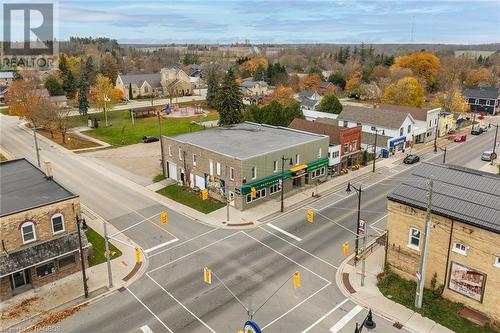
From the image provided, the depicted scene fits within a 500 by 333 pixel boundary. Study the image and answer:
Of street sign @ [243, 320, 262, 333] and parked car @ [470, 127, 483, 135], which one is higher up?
parked car @ [470, 127, 483, 135]

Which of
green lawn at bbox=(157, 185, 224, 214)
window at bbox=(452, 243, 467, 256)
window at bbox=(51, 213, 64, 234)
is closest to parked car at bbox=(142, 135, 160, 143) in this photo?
green lawn at bbox=(157, 185, 224, 214)

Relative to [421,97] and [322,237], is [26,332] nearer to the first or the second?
[322,237]

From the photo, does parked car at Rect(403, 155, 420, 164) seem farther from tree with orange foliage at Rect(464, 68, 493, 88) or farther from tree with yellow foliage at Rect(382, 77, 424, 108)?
tree with orange foliage at Rect(464, 68, 493, 88)

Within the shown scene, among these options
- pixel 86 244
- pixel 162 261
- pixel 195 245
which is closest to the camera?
pixel 86 244

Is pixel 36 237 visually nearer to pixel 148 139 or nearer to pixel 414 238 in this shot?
pixel 414 238

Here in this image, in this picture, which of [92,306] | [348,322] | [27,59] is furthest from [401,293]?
[27,59]
